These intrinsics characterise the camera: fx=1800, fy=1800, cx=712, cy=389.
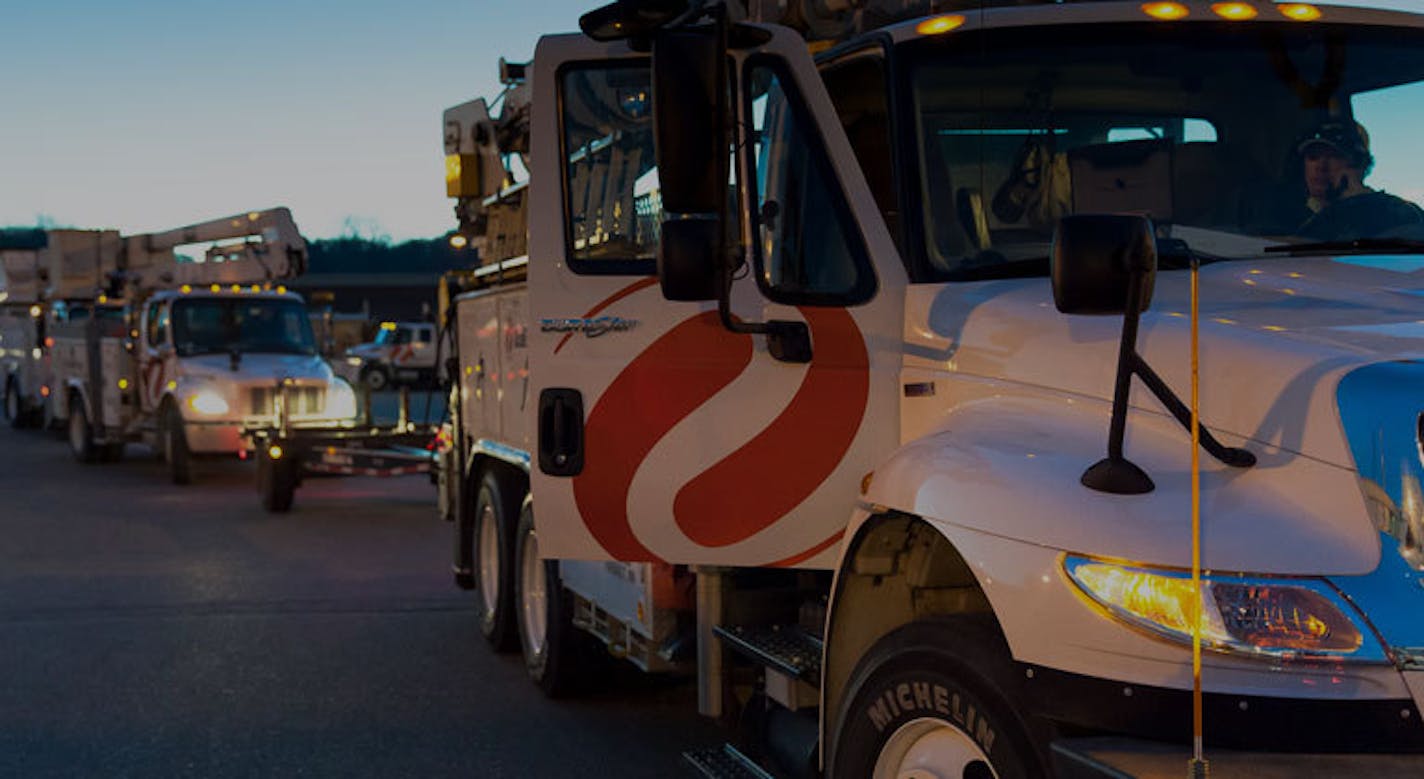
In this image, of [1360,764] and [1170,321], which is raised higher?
[1170,321]

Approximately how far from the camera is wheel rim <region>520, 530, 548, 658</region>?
333 inches

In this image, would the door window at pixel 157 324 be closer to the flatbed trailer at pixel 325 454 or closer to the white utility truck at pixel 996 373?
the flatbed trailer at pixel 325 454

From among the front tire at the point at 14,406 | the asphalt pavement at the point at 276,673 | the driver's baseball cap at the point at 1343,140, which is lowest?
the asphalt pavement at the point at 276,673

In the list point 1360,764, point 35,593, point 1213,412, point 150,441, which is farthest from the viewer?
point 150,441

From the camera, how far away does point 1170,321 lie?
4145mm

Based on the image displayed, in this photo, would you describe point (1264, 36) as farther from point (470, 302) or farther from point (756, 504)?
point (470, 302)

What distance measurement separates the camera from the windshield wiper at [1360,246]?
4695 mm

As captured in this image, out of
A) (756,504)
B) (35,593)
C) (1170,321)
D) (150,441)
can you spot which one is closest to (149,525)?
(35,593)

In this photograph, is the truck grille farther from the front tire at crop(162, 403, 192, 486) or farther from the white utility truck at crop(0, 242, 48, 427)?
the white utility truck at crop(0, 242, 48, 427)

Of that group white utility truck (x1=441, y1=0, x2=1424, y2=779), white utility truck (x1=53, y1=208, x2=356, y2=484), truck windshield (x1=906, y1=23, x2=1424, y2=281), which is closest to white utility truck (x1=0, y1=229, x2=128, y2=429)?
white utility truck (x1=53, y1=208, x2=356, y2=484)

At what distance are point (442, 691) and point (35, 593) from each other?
442 cm

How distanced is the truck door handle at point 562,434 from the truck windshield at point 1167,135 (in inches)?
48.9

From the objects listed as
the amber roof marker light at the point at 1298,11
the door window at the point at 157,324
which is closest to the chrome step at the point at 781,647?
the amber roof marker light at the point at 1298,11

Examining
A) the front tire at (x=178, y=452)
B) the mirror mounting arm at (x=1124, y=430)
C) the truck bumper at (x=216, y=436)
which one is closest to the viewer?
the mirror mounting arm at (x=1124, y=430)
